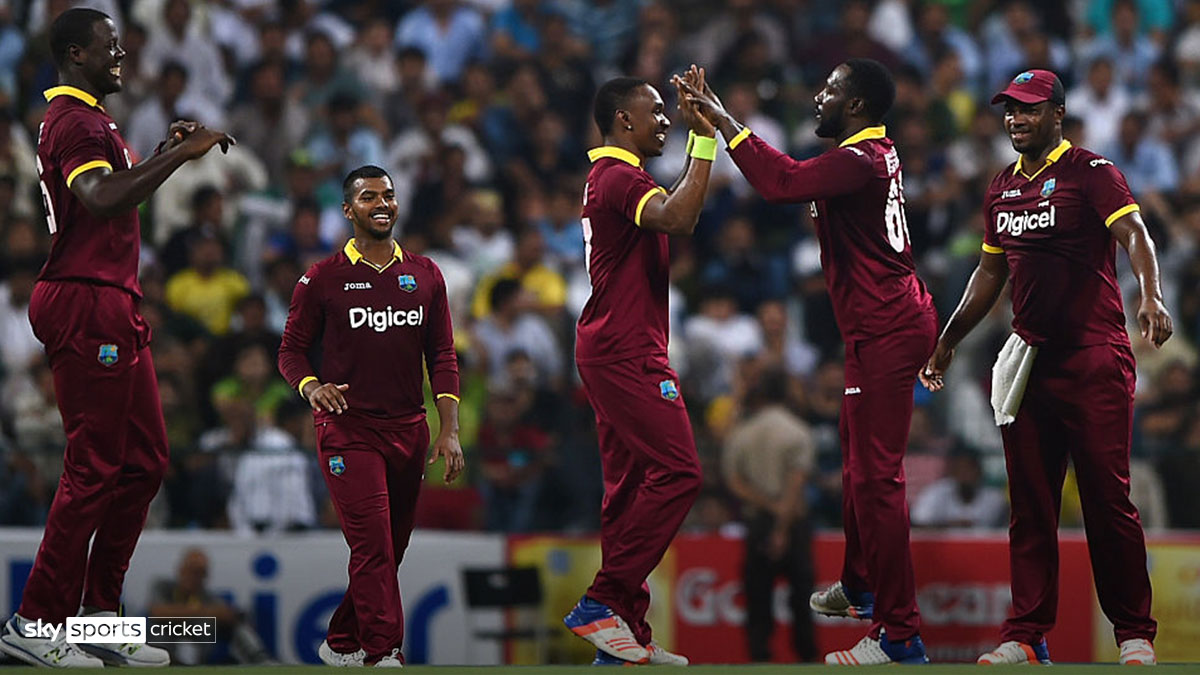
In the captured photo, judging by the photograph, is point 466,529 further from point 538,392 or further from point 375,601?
point 375,601

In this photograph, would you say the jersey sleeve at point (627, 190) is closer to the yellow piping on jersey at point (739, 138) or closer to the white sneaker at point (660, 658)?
the yellow piping on jersey at point (739, 138)

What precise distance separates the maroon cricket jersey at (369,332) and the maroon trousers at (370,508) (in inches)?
3.4

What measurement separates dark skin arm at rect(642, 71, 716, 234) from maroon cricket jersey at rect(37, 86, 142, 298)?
2.17m

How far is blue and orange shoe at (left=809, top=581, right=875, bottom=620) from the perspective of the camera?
8.00 meters

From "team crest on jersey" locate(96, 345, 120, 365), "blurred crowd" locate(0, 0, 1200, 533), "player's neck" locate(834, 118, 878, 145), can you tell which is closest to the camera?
"team crest on jersey" locate(96, 345, 120, 365)

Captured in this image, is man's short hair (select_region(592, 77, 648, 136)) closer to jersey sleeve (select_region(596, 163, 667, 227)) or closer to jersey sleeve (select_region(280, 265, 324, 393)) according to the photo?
jersey sleeve (select_region(596, 163, 667, 227))

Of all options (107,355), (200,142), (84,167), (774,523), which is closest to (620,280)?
(200,142)

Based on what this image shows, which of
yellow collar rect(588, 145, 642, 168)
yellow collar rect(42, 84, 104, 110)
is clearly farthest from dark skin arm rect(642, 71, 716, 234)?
yellow collar rect(42, 84, 104, 110)

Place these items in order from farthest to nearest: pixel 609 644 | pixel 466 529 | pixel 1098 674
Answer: pixel 466 529, pixel 609 644, pixel 1098 674

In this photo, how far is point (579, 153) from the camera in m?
15.3

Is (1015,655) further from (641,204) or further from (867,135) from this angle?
(641,204)

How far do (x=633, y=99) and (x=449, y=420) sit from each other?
1.62m

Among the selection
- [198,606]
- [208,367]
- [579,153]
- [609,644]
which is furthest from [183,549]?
[579,153]

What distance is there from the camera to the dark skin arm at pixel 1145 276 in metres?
7.22
